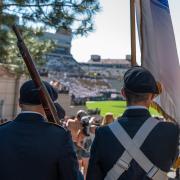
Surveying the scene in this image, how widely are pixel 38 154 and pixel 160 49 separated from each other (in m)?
1.79

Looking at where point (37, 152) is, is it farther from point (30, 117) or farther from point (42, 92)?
point (42, 92)

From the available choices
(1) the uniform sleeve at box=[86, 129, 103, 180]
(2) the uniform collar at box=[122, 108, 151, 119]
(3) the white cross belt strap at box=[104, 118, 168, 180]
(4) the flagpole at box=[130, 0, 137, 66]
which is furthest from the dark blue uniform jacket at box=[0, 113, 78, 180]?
(4) the flagpole at box=[130, 0, 137, 66]

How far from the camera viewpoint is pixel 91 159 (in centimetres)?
263

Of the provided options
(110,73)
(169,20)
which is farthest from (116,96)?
(169,20)

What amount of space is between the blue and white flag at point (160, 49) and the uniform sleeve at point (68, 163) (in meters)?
1.48

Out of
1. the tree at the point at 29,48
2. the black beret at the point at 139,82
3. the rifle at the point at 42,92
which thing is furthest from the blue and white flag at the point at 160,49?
the tree at the point at 29,48

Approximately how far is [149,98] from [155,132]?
22cm

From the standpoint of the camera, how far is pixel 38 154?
247 centimetres

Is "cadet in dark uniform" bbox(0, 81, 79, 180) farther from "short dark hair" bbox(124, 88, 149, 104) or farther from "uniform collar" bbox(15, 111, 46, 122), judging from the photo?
"short dark hair" bbox(124, 88, 149, 104)

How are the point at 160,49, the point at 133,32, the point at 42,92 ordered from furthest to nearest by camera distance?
the point at 160,49
the point at 133,32
the point at 42,92

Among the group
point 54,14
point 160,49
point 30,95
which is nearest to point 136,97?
point 30,95

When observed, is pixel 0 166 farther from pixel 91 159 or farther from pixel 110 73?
pixel 110 73

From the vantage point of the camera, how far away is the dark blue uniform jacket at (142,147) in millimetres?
2514

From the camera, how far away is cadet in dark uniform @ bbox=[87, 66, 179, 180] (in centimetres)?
252
